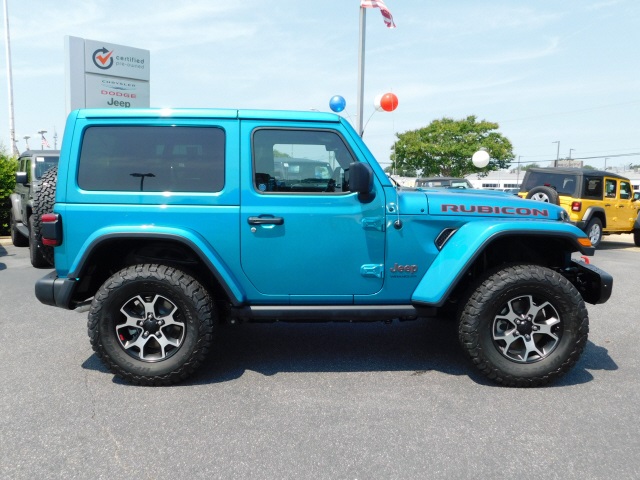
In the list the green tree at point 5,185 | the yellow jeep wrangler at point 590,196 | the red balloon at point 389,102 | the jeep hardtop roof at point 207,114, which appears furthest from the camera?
the red balloon at point 389,102

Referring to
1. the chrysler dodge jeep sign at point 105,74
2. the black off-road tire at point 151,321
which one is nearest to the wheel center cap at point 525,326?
the black off-road tire at point 151,321

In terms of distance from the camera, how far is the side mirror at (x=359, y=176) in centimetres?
326

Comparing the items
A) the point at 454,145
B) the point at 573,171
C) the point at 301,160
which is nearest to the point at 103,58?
the point at 573,171

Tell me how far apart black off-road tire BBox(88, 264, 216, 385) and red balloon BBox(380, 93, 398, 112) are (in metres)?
11.0

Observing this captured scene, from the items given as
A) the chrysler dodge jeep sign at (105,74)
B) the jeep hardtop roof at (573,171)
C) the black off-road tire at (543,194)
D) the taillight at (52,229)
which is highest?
the chrysler dodge jeep sign at (105,74)

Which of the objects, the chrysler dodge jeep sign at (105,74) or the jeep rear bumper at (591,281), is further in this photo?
the chrysler dodge jeep sign at (105,74)

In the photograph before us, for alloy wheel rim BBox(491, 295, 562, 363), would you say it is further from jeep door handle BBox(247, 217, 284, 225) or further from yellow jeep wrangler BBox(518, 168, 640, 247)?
yellow jeep wrangler BBox(518, 168, 640, 247)

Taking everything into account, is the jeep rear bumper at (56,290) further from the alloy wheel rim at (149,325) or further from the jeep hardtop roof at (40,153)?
the jeep hardtop roof at (40,153)

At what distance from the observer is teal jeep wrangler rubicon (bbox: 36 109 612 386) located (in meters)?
3.40

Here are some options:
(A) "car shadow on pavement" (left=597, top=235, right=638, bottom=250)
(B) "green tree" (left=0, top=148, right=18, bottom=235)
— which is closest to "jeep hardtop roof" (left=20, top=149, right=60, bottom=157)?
(B) "green tree" (left=0, top=148, right=18, bottom=235)

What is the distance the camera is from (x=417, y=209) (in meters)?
3.52

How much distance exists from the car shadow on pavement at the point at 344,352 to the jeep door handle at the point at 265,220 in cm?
114

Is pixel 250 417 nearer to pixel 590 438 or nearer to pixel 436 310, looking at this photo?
pixel 436 310

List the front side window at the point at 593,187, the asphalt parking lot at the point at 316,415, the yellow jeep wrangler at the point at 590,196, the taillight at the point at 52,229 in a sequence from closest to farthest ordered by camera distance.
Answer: the asphalt parking lot at the point at 316,415, the taillight at the point at 52,229, the yellow jeep wrangler at the point at 590,196, the front side window at the point at 593,187
